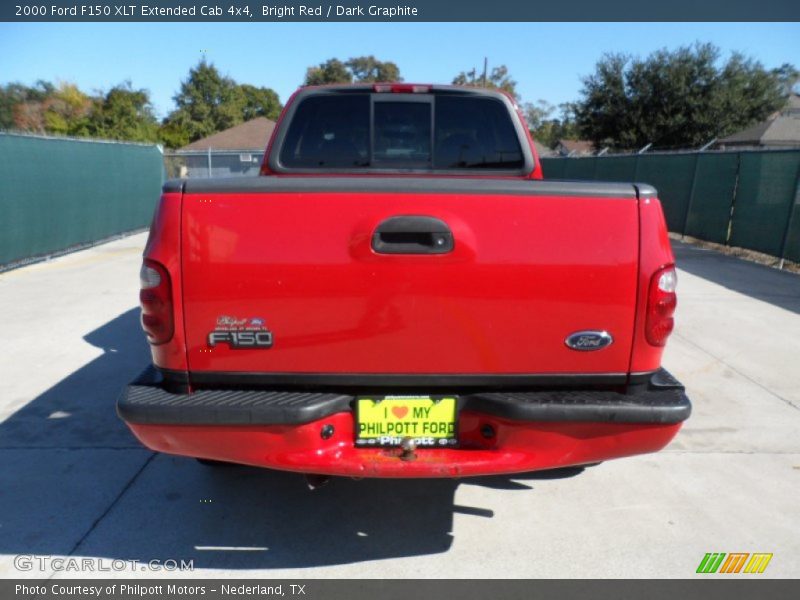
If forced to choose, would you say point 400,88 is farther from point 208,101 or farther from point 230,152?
point 208,101

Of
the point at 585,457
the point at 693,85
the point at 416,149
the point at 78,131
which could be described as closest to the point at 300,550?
the point at 585,457

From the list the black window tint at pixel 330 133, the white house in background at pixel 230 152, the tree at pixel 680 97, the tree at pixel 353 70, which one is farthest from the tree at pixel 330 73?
the black window tint at pixel 330 133

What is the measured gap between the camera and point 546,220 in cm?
229

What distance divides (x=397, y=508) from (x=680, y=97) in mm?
36226

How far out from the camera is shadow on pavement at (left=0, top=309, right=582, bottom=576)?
2846mm

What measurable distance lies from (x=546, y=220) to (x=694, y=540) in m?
1.76

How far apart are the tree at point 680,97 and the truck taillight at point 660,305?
116 feet

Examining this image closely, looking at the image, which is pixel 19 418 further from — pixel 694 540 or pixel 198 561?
pixel 694 540

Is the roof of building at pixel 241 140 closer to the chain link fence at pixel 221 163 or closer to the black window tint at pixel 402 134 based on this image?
the chain link fence at pixel 221 163

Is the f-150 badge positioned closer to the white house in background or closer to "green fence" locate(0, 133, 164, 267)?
"green fence" locate(0, 133, 164, 267)

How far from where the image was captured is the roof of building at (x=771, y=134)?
33719mm

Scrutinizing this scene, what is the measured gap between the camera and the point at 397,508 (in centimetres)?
319
